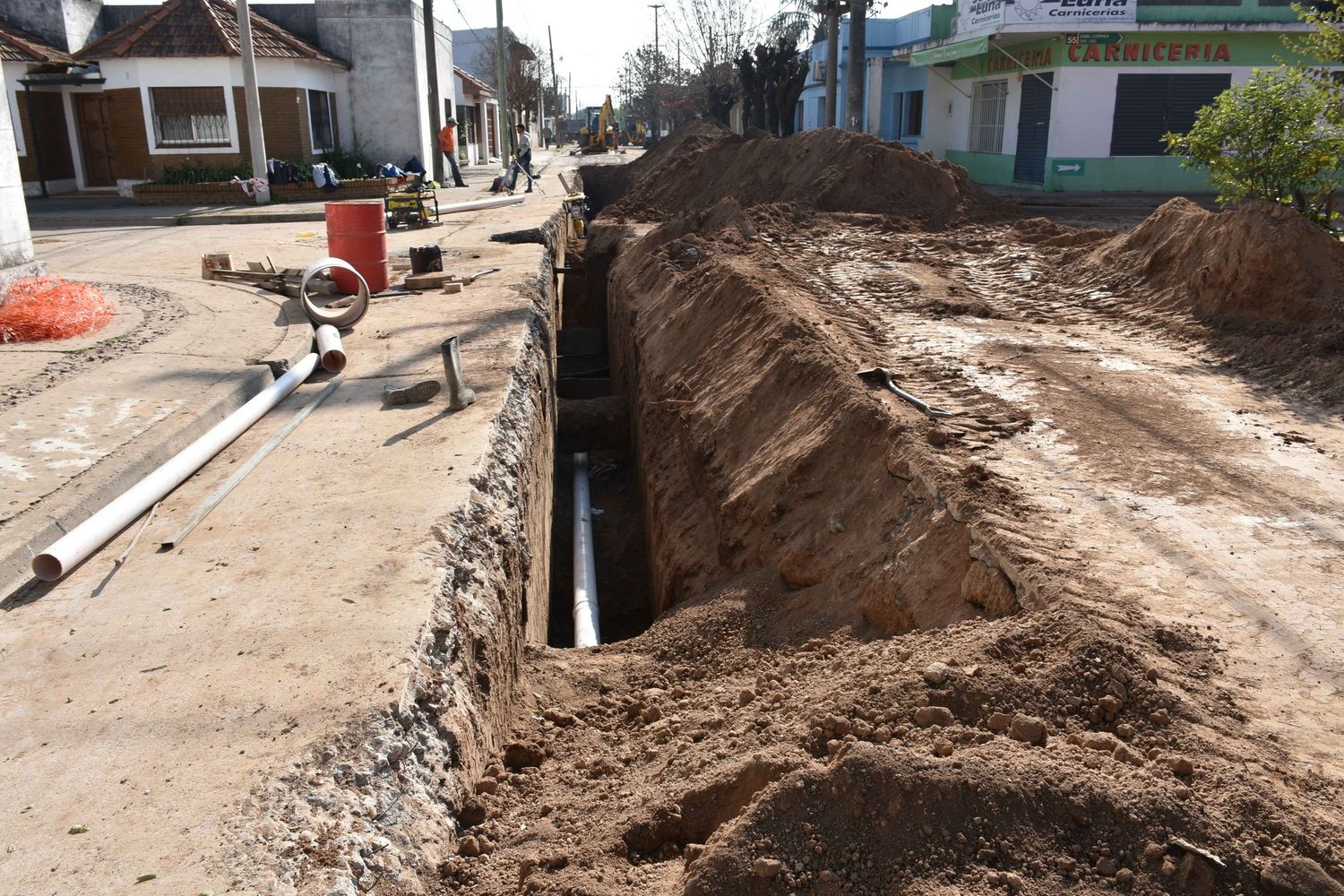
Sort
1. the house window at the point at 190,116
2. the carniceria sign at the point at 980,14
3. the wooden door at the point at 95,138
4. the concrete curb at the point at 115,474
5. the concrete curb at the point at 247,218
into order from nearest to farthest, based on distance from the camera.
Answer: the concrete curb at the point at 115,474, the concrete curb at the point at 247,218, the carniceria sign at the point at 980,14, the house window at the point at 190,116, the wooden door at the point at 95,138

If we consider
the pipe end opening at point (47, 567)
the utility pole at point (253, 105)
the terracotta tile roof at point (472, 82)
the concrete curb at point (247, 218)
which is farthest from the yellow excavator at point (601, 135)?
the pipe end opening at point (47, 567)

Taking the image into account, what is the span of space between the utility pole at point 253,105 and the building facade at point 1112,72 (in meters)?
15.4

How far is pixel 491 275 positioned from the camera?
11.7m

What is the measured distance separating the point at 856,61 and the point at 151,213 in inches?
589

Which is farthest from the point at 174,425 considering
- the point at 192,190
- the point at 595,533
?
the point at 192,190

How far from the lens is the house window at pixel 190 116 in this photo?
22.5 meters

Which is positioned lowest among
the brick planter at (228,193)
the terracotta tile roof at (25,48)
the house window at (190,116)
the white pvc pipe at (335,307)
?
the white pvc pipe at (335,307)

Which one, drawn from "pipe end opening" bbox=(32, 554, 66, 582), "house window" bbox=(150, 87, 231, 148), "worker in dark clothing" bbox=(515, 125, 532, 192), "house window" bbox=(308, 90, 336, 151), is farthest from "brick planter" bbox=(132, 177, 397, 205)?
"pipe end opening" bbox=(32, 554, 66, 582)

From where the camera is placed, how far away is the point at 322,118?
83.5 ft

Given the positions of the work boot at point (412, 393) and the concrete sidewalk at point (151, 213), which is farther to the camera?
the concrete sidewalk at point (151, 213)

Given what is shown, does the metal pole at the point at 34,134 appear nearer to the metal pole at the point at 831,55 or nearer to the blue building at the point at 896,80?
the metal pole at the point at 831,55

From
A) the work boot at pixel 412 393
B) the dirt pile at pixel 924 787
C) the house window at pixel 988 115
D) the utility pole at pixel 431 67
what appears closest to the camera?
the dirt pile at pixel 924 787

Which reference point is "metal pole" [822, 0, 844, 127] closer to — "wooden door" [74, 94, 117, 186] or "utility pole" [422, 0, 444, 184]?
"utility pole" [422, 0, 444, 184]

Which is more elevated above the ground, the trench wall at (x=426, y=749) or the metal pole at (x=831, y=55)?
the metal pole at (x=831, y=55)
